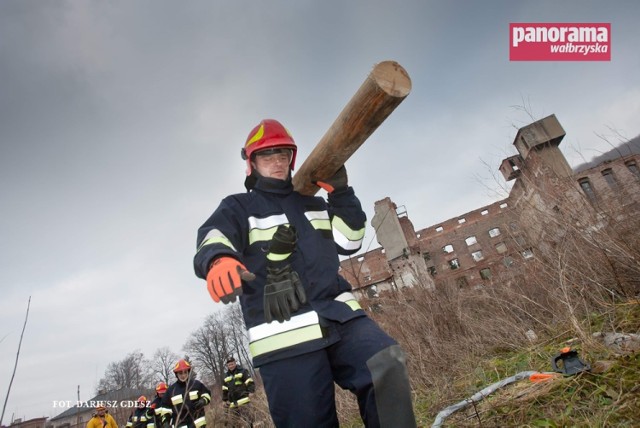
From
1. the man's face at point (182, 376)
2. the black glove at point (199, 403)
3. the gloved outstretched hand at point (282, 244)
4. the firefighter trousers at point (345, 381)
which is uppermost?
the gloved outstretched hand at point (282, 244)

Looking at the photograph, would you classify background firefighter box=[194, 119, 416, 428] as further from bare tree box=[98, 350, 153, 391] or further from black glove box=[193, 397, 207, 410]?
bare tree box=[98, 350, 153, 391]

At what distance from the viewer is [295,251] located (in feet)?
5.74

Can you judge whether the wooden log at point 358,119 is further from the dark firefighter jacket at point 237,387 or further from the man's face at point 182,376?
the dark firefighter jacket at point 237,387

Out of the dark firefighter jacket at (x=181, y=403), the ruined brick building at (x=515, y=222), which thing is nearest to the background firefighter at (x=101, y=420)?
the dark firefighter jacket at (x=181, y=403)

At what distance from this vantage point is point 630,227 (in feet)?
9.47

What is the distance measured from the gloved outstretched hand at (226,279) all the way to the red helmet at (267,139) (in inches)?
35.6

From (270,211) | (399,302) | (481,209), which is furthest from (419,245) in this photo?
(270,211)

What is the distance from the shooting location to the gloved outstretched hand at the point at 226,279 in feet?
4.31

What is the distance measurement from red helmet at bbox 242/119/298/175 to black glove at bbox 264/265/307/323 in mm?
849

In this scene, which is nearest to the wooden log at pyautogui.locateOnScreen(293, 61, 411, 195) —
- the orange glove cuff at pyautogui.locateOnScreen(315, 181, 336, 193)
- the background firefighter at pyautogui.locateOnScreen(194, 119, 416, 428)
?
the orange glove cuff at pyautogui.locateOnScreen(315, 181, 336, 193)

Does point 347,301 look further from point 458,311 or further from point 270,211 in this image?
point 458,311

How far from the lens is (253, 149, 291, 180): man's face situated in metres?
2.09

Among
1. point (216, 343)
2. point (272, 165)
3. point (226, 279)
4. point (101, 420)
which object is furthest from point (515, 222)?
point (216, 343)

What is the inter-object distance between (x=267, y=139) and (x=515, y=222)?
3.73 m
